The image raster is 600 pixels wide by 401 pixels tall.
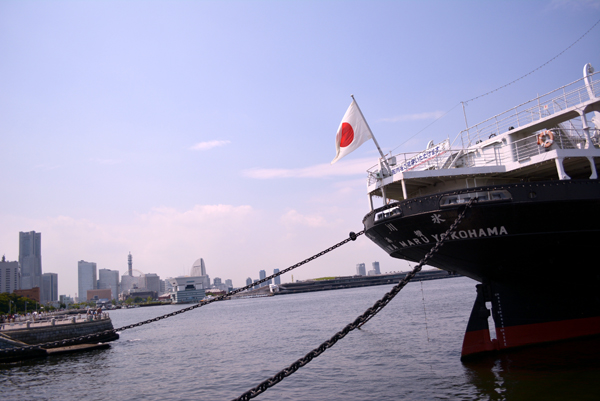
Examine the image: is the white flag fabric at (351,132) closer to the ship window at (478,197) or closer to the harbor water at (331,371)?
the ship window at (478,197)

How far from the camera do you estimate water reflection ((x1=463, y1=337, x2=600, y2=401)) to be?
1300 centimetres

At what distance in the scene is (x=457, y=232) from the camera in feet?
49.8

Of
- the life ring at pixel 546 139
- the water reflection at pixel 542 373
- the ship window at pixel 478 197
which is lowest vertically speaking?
the water reflection at pixel 542 373

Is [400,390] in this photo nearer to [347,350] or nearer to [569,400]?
[569,400]

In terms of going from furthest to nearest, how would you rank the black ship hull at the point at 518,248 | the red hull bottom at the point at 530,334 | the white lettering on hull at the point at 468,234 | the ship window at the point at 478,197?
the red hull bottom at the point at 530,334 → the white lettering on hull at the point at 468,234 → the ship window at the point at 478,197 → the black ship hull at the point at 518,248

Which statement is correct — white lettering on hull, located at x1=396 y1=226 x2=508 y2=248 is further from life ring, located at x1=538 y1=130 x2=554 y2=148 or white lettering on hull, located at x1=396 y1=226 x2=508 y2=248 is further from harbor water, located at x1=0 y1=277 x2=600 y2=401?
harbor water, located at x1=0 y1=277 x2=600 y2=401

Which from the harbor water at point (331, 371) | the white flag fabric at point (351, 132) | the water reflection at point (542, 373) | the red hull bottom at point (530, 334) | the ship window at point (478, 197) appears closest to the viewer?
the water reflection at point (542, 373)

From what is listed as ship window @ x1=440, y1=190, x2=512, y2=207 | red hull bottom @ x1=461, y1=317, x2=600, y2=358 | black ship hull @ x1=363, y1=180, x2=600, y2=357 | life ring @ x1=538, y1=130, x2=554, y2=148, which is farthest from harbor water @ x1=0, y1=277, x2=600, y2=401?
life ring @ x1=538, y1=130, x2=554, y2=148

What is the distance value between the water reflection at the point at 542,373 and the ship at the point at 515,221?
446 millimetres

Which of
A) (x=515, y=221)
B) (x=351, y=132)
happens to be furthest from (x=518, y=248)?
(x=351, y=132)

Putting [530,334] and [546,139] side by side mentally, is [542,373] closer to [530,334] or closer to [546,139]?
[530,334]

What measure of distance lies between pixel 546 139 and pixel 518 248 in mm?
4142

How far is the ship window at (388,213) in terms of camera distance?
16219 mm

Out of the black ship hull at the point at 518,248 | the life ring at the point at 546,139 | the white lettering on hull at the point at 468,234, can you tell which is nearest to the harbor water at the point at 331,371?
the black ship hull at the point at 518,248
